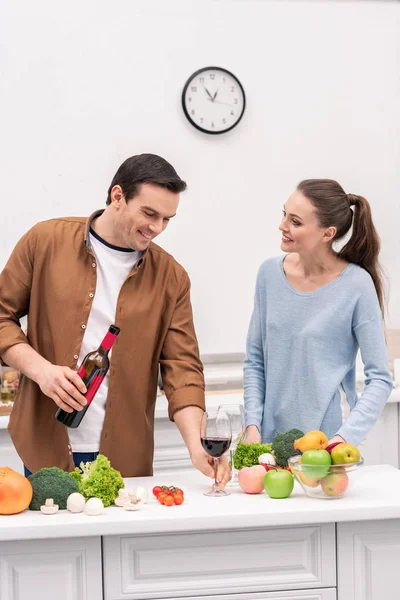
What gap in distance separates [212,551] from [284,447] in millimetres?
318

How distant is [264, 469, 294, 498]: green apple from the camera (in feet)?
5.94

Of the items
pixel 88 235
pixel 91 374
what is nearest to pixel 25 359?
pixel 91 374

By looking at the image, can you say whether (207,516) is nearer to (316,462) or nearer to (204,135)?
(316,462)

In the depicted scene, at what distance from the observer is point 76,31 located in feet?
12.1

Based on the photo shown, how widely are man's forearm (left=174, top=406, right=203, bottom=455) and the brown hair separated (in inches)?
25.1

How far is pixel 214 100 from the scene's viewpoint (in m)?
3.84

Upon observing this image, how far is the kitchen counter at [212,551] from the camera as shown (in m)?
1.67

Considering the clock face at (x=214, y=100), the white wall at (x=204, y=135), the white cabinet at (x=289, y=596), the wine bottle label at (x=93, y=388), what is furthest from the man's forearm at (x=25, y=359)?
the clock face at (x=214, y=100)

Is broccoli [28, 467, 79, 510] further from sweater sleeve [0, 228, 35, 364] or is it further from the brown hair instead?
the brown hair

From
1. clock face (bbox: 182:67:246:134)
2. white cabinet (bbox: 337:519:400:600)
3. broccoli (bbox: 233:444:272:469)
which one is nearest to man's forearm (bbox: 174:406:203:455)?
broccoli (bbox: 233:444:272:469)

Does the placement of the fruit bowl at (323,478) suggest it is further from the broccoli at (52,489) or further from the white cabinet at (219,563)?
the broccoli at (52,489)

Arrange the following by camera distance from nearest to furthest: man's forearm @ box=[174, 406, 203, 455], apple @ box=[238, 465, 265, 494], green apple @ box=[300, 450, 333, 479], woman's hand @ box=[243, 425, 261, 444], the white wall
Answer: green apple @ box=[300, 450, 333, 479] → apple @ box=[238, 465, 265, 494] → man's forearm @ box=[174, 406, 203, 455] → woman's hand @ box=[243, 425, 261, 444] → the white wall

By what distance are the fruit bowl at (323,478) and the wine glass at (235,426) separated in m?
0.14

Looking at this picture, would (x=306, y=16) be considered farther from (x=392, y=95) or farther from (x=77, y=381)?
(x=77, y=381)
